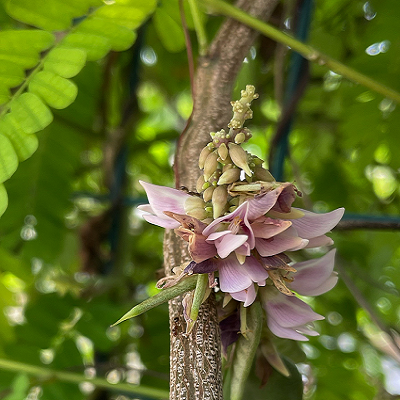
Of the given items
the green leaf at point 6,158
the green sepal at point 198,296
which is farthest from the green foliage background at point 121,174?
the green sepal at point 198,296

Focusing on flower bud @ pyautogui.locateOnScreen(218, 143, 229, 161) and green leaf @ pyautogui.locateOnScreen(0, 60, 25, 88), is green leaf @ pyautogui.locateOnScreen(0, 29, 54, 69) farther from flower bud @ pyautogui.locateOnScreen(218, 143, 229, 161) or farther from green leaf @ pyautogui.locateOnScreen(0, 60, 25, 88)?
flower bud @ pyautogui.locateOnScreen(218, 143, 229, 161)

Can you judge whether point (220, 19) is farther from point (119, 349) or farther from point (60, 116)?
point (119, 349)

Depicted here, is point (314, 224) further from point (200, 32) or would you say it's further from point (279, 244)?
point (200, 32)

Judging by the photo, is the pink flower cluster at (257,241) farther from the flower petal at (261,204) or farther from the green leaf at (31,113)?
the green leaf at (31,113)

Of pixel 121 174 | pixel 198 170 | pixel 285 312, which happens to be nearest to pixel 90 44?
pixel 198 170

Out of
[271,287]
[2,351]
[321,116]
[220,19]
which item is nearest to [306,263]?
[271,287]
